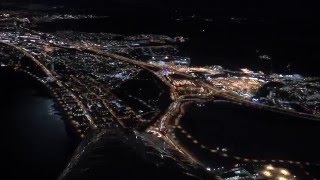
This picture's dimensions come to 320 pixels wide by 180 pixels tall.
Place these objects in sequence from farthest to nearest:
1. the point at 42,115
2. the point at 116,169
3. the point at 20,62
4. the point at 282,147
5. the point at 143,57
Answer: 1. the point at 143,57
2. the point at 20,62
3. the point at 42,115
4. the point at 282,147
5. the point at 116,169

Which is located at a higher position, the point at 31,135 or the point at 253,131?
the point at 253,131

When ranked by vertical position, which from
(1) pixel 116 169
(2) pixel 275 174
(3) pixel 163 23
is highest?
(1) pixel 116 169

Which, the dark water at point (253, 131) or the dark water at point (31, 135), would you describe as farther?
the dark water at point (253, 131)

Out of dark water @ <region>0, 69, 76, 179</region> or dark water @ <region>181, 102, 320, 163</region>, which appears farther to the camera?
dark water @ <region>181, 102, 320, 163</region>

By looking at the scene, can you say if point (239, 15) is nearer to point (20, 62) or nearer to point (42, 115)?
point (20, 62)

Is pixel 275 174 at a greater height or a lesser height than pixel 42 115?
greater

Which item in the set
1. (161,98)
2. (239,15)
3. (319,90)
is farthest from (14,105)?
(239,15)

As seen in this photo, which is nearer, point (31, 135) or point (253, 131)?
point (31, 135)

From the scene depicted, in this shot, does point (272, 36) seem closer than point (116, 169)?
No
